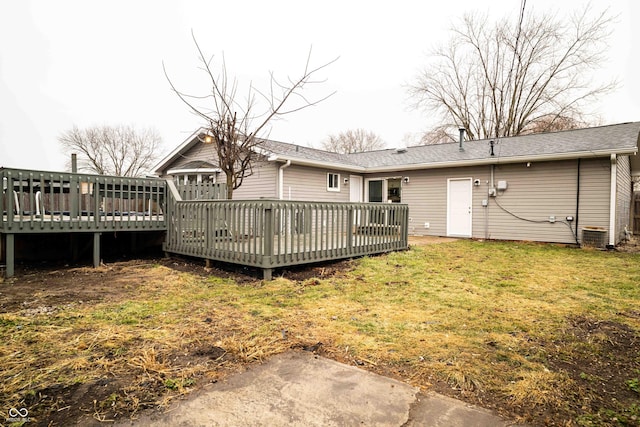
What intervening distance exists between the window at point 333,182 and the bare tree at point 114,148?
22956 millimetres

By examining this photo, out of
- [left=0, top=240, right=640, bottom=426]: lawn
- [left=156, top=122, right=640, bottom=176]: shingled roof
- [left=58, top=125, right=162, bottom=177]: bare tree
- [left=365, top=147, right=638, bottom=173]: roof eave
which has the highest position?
[left=58, top=125, right=162, bottom=177]: bare tree

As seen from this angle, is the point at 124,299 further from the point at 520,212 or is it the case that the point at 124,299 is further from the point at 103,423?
the point at 520,212

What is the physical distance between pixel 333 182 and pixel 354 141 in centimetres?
2104

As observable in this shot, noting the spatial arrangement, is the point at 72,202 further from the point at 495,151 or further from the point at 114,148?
the point at 114,148

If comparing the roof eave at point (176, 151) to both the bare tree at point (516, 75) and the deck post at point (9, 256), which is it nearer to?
the deck post at point (9, 256)

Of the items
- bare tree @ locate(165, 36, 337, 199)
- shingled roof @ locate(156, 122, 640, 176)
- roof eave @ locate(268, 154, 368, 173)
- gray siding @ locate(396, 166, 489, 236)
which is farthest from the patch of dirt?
gray siding @ locate(396, 166, 489, 236)

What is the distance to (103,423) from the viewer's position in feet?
5.79

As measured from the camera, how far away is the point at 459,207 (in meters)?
11.4

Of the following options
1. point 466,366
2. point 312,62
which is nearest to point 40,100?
point 312,62

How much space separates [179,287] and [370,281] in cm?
277

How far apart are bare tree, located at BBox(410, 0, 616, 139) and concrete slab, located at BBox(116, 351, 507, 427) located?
20.5m

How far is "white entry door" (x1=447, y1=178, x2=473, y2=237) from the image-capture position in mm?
11234

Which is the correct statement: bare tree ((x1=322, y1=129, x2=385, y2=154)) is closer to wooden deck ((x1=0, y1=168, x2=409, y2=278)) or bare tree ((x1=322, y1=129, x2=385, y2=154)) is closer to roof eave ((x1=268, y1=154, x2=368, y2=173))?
roof eave ((x1=268, y1=154, x2=368, y2=173))

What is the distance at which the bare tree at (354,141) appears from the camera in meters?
32.2
